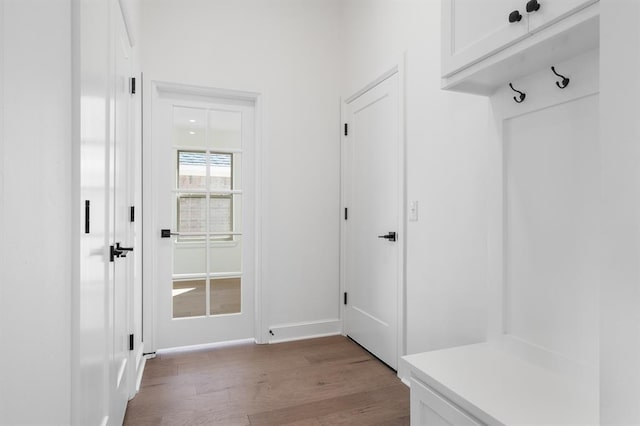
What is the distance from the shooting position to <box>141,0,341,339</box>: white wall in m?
2.90

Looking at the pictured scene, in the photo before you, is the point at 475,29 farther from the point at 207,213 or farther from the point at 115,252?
the point at 207,213

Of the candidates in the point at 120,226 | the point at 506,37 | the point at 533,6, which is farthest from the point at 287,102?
the point at 533,6

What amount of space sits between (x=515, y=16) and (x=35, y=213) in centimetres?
136

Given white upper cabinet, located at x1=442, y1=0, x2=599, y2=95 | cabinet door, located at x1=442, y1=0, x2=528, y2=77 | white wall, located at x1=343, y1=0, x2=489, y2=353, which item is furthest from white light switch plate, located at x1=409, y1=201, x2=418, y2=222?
cabinet door, located at x1=442, y1=0, x2=528, y2=77

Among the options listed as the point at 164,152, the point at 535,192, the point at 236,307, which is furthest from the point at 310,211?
the point at 535,192

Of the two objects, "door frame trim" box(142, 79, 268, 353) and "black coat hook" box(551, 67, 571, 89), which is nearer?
"black coat hook" box(551, 67, 571, 89)

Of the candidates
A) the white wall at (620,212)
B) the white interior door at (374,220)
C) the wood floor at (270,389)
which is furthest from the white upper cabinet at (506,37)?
the wood floor at (270,389)

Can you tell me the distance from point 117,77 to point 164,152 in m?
1.27

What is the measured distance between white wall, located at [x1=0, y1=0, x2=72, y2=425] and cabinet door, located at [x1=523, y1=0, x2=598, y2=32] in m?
1.24

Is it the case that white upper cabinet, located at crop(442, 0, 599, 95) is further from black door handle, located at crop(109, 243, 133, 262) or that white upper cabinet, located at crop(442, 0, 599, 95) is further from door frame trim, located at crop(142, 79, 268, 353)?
door frame trim, located at crop(142, 79, 268, 353)

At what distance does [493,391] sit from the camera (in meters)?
1.13

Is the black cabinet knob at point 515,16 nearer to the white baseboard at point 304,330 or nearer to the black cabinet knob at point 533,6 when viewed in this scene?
the black cabinet knob at point 533,6

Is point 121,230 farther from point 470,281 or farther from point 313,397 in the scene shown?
point 470,281

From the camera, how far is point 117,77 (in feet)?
5.43
